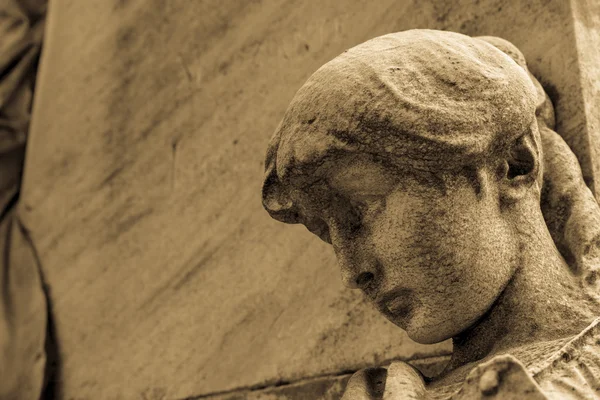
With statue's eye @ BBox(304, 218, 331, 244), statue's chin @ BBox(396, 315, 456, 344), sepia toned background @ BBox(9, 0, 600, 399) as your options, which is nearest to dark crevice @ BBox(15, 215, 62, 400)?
sepia toned background @ BBox(9, 0, 600, 399)

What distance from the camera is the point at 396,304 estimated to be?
1.47 metres

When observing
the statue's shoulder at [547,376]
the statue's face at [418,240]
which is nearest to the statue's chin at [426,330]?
the statue's face at [418,240]

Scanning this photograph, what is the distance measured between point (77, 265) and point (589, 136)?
6.02 ft

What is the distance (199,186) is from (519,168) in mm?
1422

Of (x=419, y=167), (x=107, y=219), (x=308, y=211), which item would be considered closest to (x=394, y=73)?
(x=419, y=167)

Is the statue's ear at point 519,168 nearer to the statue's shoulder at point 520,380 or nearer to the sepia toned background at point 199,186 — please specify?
the statue's shoulder at point 520,380

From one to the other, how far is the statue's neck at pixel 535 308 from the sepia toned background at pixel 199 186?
402 mm

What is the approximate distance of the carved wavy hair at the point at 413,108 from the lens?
1.35m

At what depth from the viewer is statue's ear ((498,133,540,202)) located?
146 cm

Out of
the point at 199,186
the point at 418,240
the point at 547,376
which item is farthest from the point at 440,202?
the point at 199,186

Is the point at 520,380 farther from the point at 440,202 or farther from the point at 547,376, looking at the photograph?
the point at 440,202

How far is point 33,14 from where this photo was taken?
3.55 metres

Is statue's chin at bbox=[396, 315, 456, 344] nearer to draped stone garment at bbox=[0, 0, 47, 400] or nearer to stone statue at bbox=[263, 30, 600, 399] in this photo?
stone statue at bbox=[263, 30, 600, 399]

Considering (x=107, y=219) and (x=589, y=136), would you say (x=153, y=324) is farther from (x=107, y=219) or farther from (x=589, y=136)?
(x=589, y=136)
